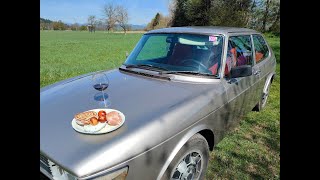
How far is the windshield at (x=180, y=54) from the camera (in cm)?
321

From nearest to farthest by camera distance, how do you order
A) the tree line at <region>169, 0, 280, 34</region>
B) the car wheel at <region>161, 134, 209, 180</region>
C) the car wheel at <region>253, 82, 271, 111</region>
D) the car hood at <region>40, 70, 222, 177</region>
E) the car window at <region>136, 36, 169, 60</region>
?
the car hood at <region>40, 70, 222, 177</region>, the car wheel at <region>161, 134, 209, 180</region>, the car window at <region>136, 36, 169, 60</region>, the car wheel at <region>253, 82, 271, 111</region>, the tree line at <region>169, 0, 280, 34</region>

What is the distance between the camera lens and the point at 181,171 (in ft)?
7.95

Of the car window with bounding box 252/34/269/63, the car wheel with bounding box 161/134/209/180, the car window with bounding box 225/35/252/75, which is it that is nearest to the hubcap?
the car wheel with bounding box 161/134/209/180

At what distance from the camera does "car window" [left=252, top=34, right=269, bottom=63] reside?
14.5 ft

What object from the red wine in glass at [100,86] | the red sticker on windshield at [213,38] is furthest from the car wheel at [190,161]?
the red sticker on windshield at [213,38]

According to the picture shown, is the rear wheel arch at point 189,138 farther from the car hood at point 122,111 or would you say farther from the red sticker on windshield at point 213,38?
the red sticker on windshield at point 213,38

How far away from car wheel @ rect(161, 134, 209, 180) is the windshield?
0.95 metres

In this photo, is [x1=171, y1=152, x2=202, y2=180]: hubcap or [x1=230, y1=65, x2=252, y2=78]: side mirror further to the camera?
[x1=230, y1=65, x2=252, y2=78]: side mirror

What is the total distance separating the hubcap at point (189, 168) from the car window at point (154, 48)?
1708 mm

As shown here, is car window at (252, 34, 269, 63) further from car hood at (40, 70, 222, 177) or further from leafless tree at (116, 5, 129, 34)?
leafless tree at (116, 5, 129, 34)

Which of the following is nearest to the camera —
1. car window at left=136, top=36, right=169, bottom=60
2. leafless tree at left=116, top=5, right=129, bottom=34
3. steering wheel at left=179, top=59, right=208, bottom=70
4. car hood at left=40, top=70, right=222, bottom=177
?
car hood at left=40, top=70, right=222, bottom=177
